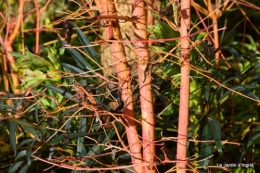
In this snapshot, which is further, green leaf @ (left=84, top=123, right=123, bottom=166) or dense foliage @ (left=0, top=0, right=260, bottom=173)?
green leaf @ (left=84, top=123, right=123, bottom=166)

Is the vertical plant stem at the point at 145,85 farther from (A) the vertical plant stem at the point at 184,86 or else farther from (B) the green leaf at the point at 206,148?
(B) the green leaf at the point at 206,148

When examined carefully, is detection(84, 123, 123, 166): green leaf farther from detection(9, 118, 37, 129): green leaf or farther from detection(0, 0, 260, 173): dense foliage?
detection(9, 118, 37, 129): green leaf

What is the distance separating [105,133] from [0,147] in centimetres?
62

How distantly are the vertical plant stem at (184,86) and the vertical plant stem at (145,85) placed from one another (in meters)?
0.08

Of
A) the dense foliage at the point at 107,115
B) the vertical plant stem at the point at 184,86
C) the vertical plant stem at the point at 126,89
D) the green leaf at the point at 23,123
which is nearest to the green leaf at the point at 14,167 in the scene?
the dense foliage at the point at 107,115

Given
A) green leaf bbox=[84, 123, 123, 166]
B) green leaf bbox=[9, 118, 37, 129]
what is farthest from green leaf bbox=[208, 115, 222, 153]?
green leaf bbox=[9, 118, 37, 129]

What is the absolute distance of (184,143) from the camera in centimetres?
132

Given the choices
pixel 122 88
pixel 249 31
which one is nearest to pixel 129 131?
pixel 122 88

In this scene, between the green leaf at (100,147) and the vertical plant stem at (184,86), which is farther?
the green leaf at (100,147)

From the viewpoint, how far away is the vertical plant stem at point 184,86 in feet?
4.09

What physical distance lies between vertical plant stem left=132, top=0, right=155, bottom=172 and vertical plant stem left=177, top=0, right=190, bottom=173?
8 cm

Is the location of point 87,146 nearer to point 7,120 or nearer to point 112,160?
point 112,160

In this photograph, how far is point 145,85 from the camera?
4.39ft

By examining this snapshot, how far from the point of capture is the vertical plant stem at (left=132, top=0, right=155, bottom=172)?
4.29ft
